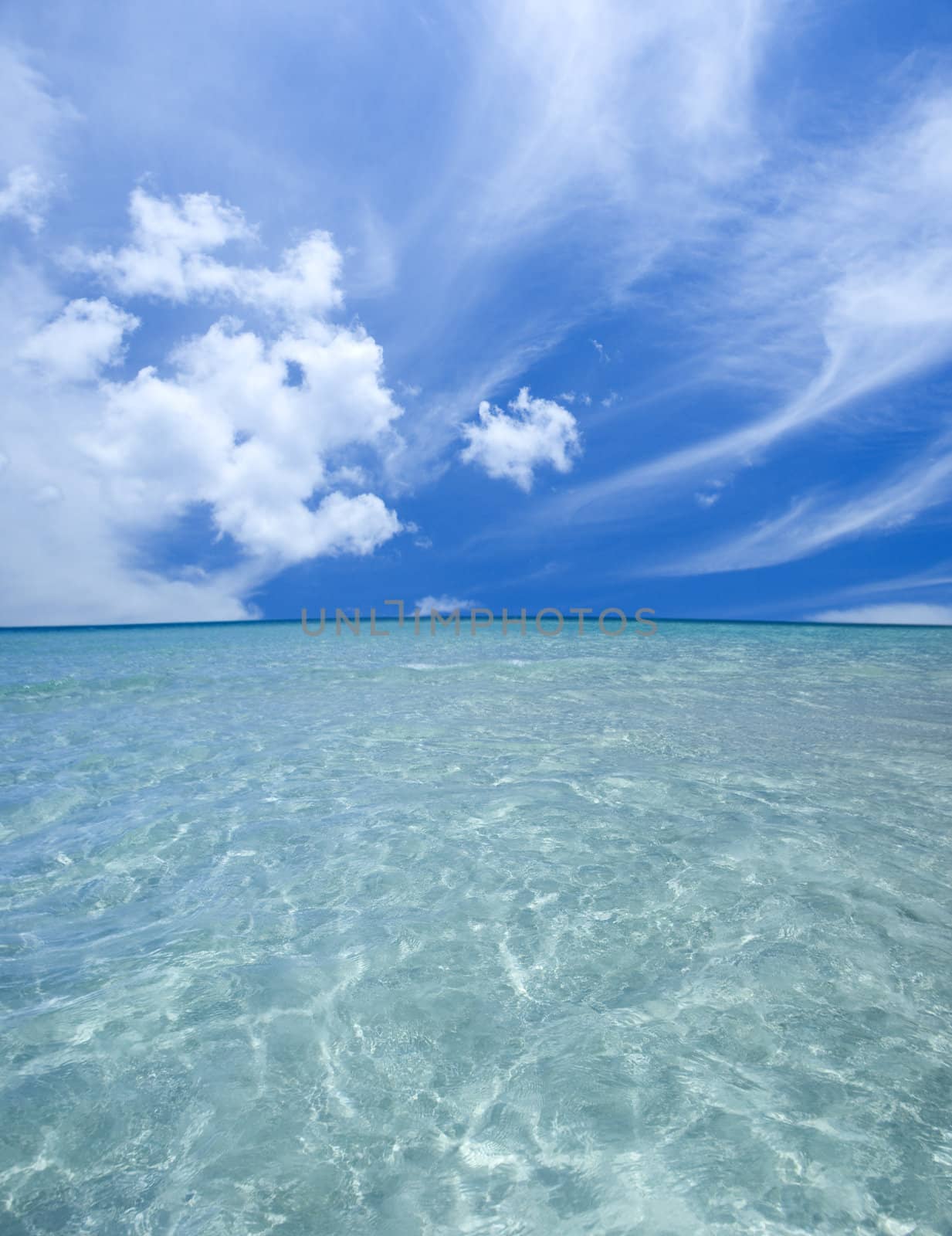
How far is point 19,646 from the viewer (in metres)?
32.8

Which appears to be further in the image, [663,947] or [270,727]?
[270,727]

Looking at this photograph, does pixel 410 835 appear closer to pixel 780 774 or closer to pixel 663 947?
pixel 663 947

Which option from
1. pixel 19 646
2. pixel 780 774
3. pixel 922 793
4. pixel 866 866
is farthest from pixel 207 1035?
pixel 19 646

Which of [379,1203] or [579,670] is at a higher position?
[579,670]

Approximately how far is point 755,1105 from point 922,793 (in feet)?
21.2

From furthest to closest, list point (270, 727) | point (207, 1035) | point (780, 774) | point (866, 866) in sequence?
1. point (270, 727)
2. point (780, 774)
3. point (866, 866)
4. point (207, 1035)

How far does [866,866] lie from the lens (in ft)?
19.7

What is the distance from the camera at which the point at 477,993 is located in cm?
422

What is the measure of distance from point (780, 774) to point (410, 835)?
17.3 feet

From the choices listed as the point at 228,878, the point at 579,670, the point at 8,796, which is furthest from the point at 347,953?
the point at 579,670

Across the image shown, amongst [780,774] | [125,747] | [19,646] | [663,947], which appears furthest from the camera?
[19,646]

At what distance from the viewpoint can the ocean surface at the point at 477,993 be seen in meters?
2.91

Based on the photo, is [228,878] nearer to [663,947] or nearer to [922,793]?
[663,947]

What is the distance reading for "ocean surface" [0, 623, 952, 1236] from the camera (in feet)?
9.54
